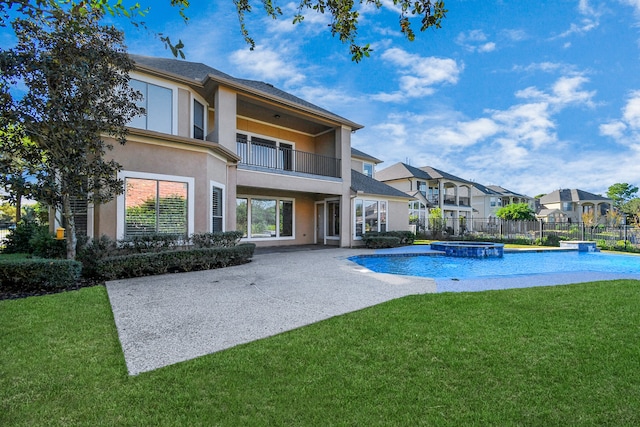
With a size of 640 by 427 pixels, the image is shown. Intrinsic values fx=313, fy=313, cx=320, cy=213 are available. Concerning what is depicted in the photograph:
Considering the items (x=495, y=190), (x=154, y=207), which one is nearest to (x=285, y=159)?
(x=154, y=207)

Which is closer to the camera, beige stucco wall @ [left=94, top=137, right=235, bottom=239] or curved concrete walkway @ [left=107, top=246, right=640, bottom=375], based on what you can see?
curved concrete walkway @ [left=107, top=246, right=640, bottom=375]

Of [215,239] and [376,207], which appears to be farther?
[376,207]

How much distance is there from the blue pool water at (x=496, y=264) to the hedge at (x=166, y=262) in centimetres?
558

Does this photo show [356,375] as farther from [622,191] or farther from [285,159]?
[622,191]

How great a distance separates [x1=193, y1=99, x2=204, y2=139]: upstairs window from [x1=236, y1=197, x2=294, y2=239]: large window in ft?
14.6

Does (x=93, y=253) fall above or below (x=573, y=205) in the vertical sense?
below

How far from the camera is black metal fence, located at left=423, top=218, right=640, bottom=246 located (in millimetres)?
19656

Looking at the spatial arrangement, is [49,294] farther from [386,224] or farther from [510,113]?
[510,113]

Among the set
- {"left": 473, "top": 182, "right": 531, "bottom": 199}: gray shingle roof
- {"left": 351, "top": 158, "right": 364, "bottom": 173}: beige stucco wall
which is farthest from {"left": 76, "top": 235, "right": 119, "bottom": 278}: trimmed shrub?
{"left": 473, "top": 182, "right": 531, "bottom": 199}: gray shingle roof

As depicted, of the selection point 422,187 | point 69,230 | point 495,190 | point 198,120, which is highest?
point 495,190

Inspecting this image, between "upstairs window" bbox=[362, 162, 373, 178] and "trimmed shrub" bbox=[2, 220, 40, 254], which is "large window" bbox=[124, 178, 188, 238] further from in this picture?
"upstairs window" bbox=[362, 162, 373, 178]

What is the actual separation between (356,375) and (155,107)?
1182cm

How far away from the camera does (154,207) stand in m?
9.80

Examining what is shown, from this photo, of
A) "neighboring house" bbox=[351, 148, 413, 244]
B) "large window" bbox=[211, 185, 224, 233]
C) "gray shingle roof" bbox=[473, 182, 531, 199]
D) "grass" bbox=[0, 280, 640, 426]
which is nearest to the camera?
"grass" bbox=[0, 280, 640, 426]
